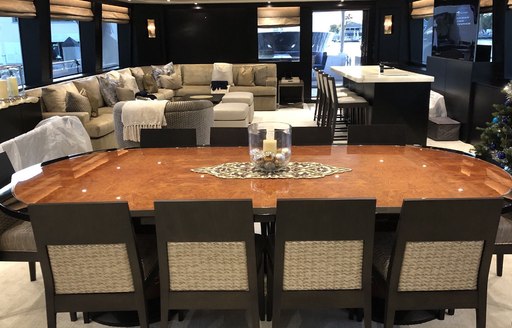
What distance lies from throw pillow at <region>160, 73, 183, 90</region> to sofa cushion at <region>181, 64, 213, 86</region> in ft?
1.11

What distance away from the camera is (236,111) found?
22.4ft

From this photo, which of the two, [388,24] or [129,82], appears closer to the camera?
[129,82]

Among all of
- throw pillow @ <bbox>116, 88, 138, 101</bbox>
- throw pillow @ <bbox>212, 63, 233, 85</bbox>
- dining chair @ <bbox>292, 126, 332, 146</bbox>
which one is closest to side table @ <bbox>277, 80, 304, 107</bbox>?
throw pillow @ <bbox>212, 63, 233, 85</bbox>

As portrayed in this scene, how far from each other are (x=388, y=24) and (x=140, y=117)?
23.5 feet

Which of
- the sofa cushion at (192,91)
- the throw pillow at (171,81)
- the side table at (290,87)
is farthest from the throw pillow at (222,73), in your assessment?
the side table at (290,87)

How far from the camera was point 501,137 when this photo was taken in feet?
11.8

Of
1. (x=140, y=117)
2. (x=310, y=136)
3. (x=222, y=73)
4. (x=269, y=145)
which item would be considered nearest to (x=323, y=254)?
(x=269, y=145)

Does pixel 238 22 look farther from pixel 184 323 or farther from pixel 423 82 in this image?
pixel 184 323

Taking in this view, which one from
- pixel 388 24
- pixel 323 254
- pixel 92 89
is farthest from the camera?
pixel 388 24

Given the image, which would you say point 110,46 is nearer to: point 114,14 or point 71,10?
point 114,14

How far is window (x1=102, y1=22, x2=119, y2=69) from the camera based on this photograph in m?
9.37

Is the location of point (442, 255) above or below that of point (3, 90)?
below

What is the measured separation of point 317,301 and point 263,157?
0.82 metres

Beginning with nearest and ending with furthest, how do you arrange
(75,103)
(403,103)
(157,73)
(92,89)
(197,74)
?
→ (403,103), (75,103), (92,89), (157,73), (197,74)
